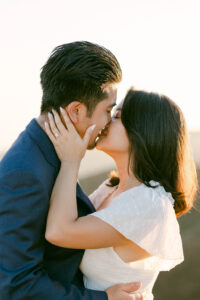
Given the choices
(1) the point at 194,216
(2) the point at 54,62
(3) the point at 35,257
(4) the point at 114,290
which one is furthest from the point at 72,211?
(1) the point at 194,216

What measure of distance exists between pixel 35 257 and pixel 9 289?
0.23 metres

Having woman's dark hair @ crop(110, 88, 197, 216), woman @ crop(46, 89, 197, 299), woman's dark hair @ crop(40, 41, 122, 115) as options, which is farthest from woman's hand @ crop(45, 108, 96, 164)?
woman's dark hair @ crop(110, 88, 197, 216)

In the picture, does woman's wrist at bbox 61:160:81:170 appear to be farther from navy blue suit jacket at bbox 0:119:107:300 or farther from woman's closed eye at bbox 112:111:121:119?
woman's closed eye at bbox 112:111:121:119

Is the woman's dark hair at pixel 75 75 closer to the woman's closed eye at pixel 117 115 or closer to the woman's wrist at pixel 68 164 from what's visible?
the woman's closed eye at pixel 117 115

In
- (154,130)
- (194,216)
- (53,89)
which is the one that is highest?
(53,89)

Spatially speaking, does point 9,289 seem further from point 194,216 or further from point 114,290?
point 194,216

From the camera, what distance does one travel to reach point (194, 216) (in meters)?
10.1

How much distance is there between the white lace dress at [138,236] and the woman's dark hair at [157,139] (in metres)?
0.14

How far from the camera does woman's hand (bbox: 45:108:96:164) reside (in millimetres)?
2572

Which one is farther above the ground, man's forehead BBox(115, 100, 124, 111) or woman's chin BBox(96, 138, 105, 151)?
man's forehead BBox(115, 100, 124, 111)

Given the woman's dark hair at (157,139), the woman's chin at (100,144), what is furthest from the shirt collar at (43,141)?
the woman's dark hair at (157,139)

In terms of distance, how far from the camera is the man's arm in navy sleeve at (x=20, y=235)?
2232 mm

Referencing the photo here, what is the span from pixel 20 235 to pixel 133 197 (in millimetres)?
857

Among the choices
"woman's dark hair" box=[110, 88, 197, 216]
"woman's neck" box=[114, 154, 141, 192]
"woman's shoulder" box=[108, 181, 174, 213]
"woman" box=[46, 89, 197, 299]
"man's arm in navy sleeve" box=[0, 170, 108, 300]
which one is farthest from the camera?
"woman's neck" box=[114, 154, 141, 192]
